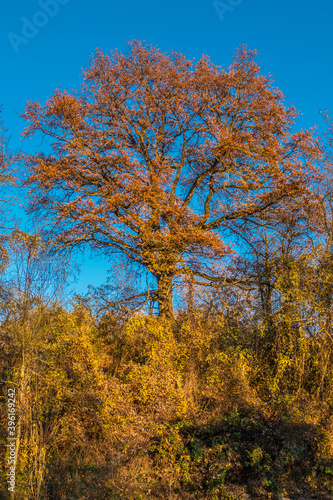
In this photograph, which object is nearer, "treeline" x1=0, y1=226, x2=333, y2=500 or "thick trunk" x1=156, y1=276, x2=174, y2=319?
"treeline" x1=0, y1=226, x2=333, y2=500

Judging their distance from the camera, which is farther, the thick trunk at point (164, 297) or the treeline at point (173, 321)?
the thick trunk at point (164, 297)

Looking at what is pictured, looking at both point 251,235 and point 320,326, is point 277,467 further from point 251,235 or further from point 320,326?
point 251,235

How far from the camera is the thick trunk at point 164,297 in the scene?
16.0 metres

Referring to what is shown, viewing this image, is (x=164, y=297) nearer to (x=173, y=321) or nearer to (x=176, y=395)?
(x=173, y=321)

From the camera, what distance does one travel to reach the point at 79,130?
17.1m

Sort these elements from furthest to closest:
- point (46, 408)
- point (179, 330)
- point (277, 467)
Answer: point (179, 330) → point (46, 408) → point (277, 467)

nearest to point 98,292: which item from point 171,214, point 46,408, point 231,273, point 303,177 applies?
point 171,214

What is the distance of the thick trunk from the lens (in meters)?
16.0

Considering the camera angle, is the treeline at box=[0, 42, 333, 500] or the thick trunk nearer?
the treeline at box=[0, 42, 333, 500]

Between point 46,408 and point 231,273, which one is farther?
point 231,273

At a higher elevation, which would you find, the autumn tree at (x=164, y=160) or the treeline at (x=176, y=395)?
the autumn tree at (x=164, y=160)

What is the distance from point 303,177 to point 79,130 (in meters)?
8.50

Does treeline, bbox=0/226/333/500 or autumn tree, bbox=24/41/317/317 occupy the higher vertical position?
autumn tree, bbox=24/41/317/317

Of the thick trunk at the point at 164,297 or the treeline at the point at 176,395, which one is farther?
the thick trunk at the point at 164,297
